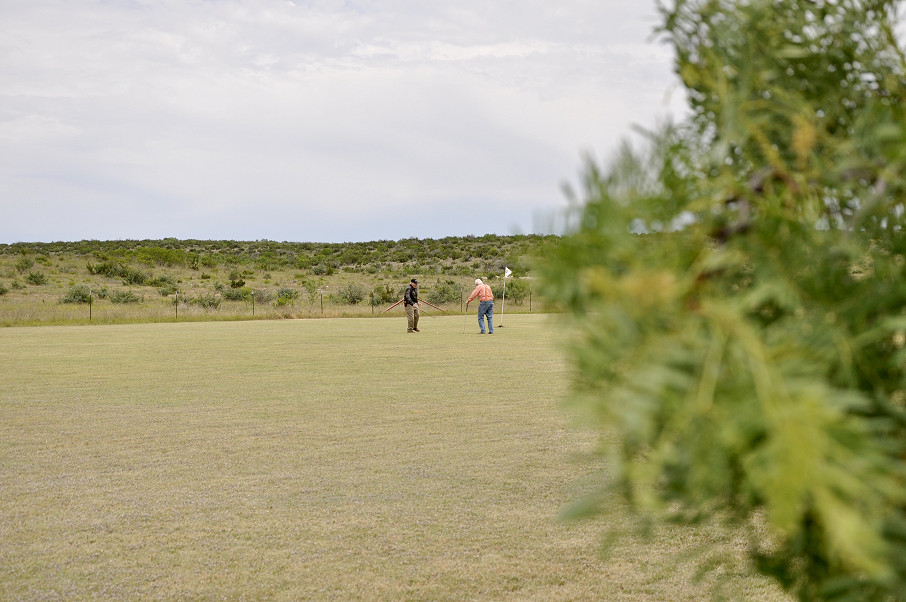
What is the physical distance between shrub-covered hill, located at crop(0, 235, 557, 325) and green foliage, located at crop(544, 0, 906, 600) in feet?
89.3

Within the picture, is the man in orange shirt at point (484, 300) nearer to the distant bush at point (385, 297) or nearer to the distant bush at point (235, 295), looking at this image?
the distant bush at point (385, 297)

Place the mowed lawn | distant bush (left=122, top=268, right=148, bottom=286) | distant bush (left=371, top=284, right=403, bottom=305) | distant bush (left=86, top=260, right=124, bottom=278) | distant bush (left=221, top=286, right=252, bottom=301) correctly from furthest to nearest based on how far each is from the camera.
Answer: distant bush (left=86, top=260, right=124, bottom=278), distant bush (left=122, top=268, right=148, bottom=286), distant bush (left=221, top=286, right=252, bottom=301), distant bush (left=371, top=284, right=403, bottom=305), the mowed lawn

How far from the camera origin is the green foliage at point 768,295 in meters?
0.69

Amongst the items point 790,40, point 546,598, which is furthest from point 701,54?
point 546,598

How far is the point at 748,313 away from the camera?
0.88 m

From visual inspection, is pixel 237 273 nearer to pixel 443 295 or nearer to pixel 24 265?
pixel 24 265

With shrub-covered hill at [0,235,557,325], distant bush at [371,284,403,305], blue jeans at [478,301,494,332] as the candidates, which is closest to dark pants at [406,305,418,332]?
blue jeans at [478,301,494,332]

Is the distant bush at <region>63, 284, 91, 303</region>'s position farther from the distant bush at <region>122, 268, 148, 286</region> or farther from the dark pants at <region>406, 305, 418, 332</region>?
the dark pants at <region>406, 305, 418, 332</region>

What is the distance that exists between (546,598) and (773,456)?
466 cm

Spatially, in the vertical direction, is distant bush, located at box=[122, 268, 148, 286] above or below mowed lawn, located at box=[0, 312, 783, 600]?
above

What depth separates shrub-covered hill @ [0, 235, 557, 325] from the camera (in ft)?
169

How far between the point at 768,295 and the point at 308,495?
6.75 meters

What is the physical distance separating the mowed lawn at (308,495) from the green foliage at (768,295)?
0.13 m

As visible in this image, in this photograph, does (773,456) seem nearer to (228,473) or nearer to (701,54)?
(701,54)
